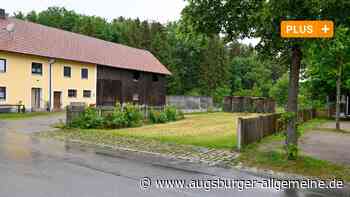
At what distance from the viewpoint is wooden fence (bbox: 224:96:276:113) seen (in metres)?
45.8

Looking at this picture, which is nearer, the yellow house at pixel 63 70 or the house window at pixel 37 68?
the yellow house at pixel 63 70

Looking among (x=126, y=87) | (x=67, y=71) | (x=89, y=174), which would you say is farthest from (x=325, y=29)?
(x=126, y=87)

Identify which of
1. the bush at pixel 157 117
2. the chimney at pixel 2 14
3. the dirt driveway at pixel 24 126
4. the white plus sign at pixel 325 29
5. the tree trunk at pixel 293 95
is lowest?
the dirt driveway at pixel 24 126

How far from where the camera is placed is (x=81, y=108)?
1827cm

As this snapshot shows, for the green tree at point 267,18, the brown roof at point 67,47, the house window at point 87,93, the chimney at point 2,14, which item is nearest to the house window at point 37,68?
the brown roof at point 67,47

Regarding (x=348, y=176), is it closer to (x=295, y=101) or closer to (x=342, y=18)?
(x=295, y=101)

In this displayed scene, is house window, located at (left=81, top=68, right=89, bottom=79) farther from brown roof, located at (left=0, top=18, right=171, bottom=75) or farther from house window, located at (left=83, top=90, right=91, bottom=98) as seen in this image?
house window, located at (left=83, top=90, right=91, bottom=98)

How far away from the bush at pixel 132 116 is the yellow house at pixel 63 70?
1540 cm

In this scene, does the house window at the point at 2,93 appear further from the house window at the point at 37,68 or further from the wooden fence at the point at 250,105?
the wooden fence at the point at 250,105

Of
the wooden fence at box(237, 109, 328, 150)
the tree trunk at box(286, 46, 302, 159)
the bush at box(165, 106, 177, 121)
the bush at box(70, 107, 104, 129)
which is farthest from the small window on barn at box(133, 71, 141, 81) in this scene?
the tree trunk at box(286, 46, 302, 159)

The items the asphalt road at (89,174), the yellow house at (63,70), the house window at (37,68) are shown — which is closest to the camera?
the asphalt road at (89,174)

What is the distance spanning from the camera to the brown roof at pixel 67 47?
32.6m

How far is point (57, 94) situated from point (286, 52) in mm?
29565

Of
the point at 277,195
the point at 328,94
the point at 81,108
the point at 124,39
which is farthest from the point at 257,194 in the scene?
the point at 124,39
